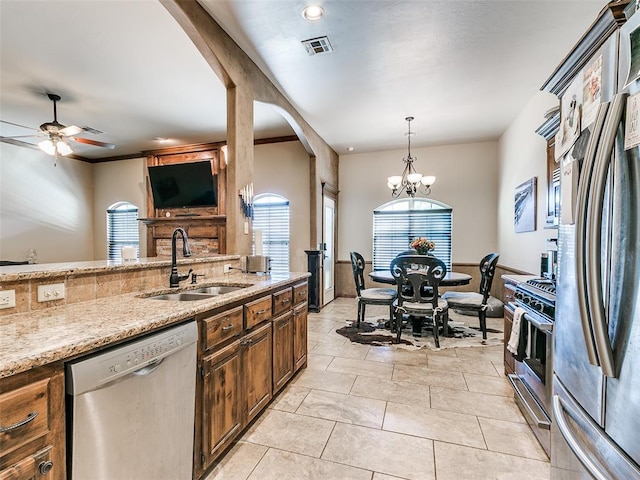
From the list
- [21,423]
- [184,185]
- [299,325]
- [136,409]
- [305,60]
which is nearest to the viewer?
[21,423]

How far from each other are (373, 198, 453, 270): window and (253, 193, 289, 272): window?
190cm

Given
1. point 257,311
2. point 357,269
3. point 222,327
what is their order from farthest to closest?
point 357,269, point 257,311, point 222,327

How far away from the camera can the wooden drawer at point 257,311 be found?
6.49 ft

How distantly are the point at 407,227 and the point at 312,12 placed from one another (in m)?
4.59

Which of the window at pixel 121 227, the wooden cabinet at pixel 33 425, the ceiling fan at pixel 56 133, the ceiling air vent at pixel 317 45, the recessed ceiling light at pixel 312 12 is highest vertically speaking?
the ceiling air vent at pixel 317 45

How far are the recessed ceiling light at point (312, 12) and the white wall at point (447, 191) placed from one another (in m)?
4.15

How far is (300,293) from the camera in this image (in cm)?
288

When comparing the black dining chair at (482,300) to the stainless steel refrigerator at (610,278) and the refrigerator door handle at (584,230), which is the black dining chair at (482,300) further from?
the refrigerator door handle at (584,230)

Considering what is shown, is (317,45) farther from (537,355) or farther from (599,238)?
(537,355)

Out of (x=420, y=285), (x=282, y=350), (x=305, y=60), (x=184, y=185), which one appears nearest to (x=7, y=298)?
(x=282, y=350)

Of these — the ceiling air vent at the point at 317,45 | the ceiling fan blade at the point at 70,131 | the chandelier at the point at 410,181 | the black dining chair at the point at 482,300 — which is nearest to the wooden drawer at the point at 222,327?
the ceiling air vent at the point at 317,45

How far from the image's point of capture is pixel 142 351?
1.21 meters

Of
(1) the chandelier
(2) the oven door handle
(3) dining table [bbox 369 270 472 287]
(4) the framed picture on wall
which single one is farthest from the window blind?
(2) the oven door handle

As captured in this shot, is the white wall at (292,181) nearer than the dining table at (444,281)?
No
